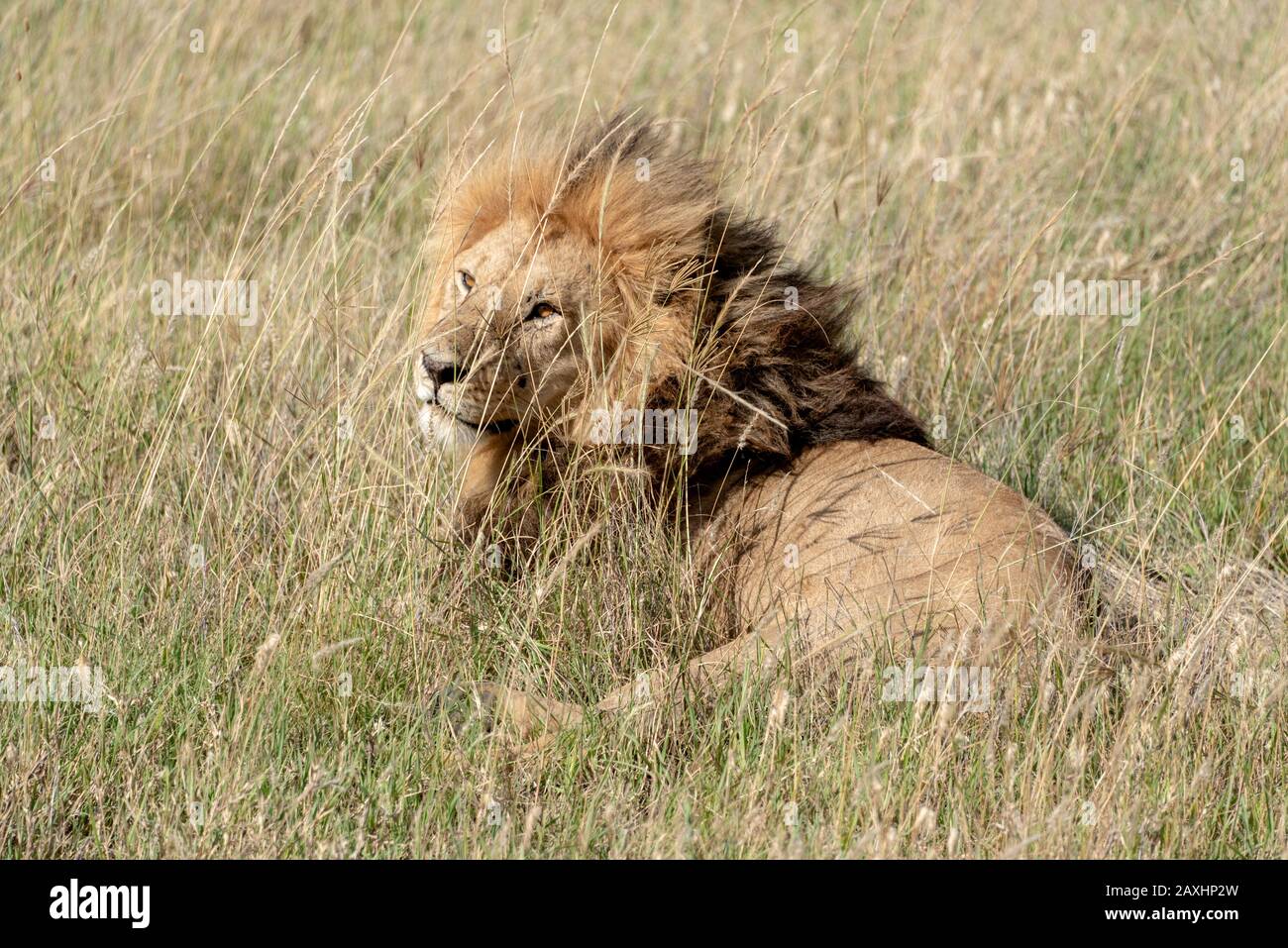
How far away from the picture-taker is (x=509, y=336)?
3.98 meters

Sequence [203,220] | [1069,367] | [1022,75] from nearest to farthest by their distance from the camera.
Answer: [1069,367], [203,220], [1022,75]

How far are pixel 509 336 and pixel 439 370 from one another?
21 centimetres

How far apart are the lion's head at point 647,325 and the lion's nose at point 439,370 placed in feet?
0.04

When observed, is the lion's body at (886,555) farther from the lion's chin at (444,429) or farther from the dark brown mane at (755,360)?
the lion's chin at (444,429)

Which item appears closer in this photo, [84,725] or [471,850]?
[471,850]

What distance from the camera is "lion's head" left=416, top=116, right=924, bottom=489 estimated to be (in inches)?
159

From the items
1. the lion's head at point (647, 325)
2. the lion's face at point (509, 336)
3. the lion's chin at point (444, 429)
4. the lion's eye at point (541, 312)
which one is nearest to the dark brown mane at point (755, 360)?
the lion's head at point (647, 325)

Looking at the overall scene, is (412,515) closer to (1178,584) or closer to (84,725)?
(84,725)

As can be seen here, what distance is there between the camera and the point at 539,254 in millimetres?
4176

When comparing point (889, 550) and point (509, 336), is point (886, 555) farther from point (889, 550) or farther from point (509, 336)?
point (509, 336)

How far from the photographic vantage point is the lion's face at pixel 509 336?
395 cm

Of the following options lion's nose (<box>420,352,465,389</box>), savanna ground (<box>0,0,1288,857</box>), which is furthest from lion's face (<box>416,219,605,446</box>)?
savanna ground (<box>0,0,1288,857</box>)

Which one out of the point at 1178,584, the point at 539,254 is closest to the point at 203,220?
the point at 539,254
